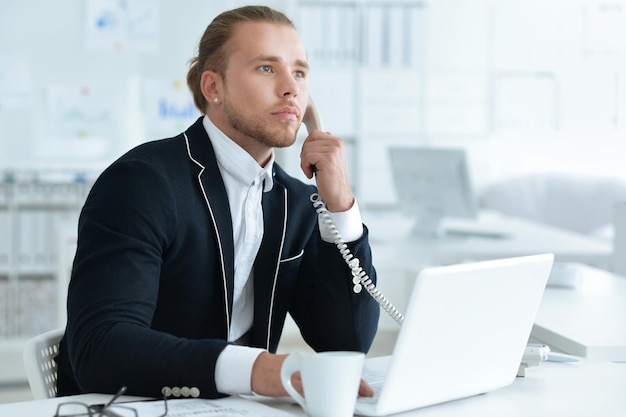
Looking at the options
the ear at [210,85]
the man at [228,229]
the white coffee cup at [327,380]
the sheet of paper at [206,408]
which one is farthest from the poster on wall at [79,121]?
the white coffee cup at [327,380]

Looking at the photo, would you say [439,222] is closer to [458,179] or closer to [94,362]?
[458,179]

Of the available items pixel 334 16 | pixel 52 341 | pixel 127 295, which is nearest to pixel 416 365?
pixel 127 295

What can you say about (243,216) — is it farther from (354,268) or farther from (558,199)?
(558,199)

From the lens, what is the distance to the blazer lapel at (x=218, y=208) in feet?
5.27

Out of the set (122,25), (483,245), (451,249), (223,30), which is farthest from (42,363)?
(122,25)

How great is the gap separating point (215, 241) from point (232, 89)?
32 cm

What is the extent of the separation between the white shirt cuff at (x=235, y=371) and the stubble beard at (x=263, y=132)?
22.1 inches

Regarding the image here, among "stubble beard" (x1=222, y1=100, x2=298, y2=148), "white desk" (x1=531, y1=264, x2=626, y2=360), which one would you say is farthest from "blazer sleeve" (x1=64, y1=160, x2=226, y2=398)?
"white desk" (x1=531, y1=264, x2=626, y2=360)

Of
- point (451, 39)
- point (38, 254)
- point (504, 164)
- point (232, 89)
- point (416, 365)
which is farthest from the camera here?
point (504, 164)

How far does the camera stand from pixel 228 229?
1.62m

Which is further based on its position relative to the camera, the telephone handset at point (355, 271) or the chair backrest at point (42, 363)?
the telephone handset at point (355, 271)

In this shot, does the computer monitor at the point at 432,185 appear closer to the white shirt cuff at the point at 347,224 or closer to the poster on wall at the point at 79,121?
the poster on wall at the point at 79,121

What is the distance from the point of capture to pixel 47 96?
457cm

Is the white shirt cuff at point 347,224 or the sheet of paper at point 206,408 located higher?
the white shirt cuff at point 347,224
